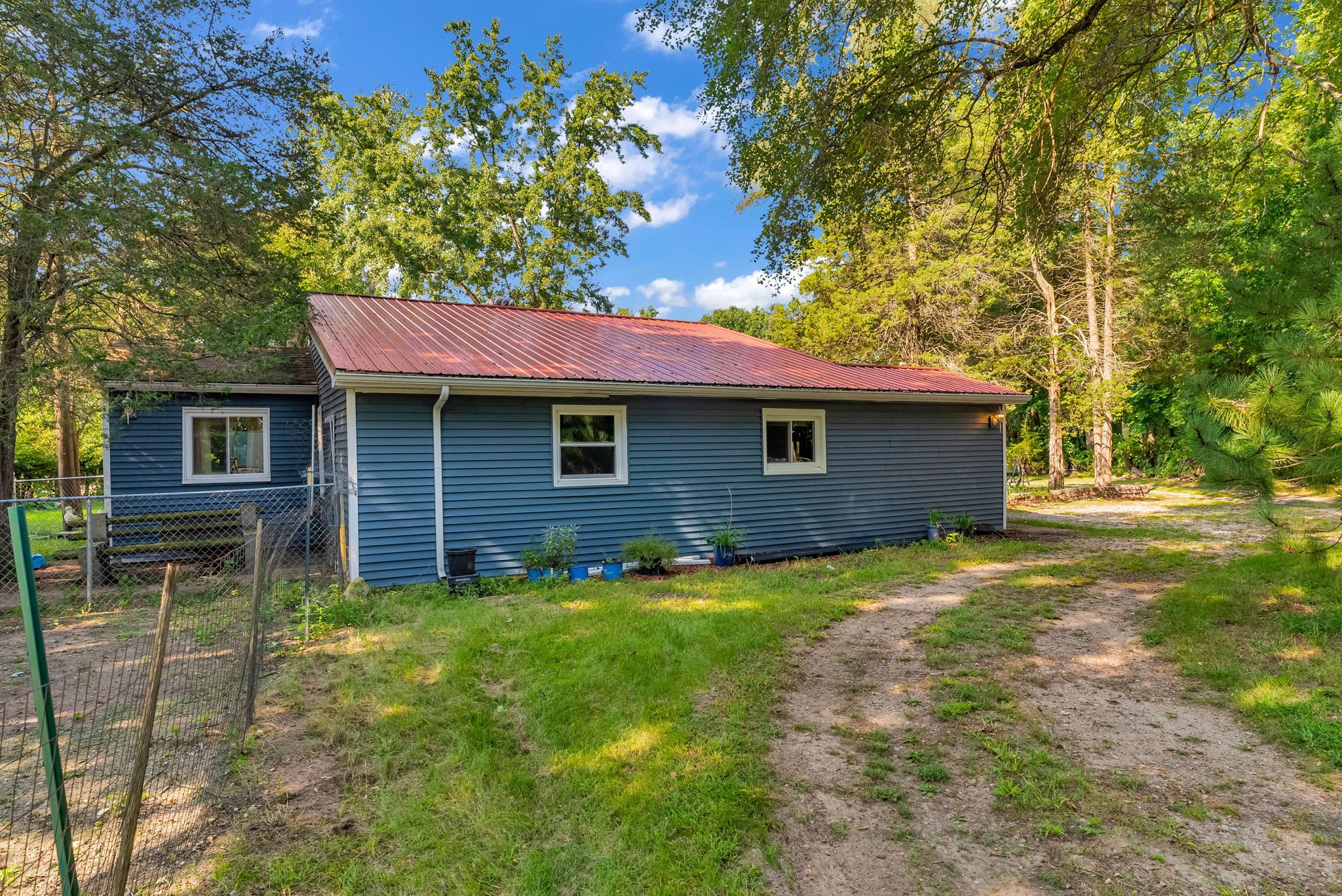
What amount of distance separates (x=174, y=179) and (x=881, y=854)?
9.27m

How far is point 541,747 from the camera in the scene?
12.0 feet

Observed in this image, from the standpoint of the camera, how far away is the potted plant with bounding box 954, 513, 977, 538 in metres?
11.5

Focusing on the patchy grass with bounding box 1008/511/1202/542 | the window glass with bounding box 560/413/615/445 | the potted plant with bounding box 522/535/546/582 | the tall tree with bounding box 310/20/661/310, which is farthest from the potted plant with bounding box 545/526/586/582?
the tall tree with bounding box 310/20/661/310

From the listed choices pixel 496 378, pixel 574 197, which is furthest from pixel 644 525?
pixel 574 197

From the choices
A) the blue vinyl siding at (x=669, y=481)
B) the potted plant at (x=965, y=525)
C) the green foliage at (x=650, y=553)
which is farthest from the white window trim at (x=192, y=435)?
the potted plant at (x=965, y=525)

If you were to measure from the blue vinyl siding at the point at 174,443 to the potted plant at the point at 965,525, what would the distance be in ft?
38.1

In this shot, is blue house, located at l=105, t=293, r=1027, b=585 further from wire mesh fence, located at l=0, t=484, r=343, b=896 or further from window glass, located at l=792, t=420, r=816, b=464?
wire mesh fence, located at l=0, t=484, r=343, b=896

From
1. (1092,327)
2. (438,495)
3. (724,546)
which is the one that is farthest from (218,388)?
(1092,327)

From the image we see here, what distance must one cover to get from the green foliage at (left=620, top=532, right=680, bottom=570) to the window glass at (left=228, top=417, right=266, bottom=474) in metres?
6.70

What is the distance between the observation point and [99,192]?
676 centimetres

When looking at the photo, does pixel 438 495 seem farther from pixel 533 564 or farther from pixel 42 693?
pixel 42 693

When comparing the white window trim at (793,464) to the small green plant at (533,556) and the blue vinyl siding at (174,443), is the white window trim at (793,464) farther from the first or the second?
the blue vinyl siding at (174,443)

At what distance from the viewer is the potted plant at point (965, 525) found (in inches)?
454

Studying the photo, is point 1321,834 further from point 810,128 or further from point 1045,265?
point 1045,265
